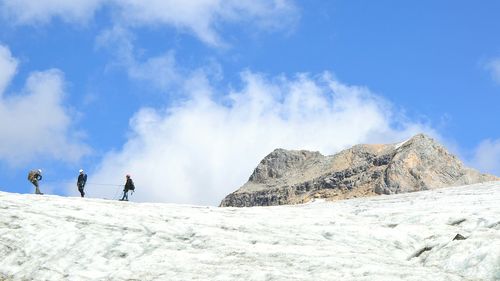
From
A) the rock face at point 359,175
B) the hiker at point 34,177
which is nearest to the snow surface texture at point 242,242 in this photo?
the hiker at point 34,177

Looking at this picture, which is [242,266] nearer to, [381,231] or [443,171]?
[381,231]

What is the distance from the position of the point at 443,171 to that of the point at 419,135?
862 cm

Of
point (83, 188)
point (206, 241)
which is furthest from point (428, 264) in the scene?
point (83, 188)

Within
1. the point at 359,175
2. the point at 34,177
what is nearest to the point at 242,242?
the point at 34,177

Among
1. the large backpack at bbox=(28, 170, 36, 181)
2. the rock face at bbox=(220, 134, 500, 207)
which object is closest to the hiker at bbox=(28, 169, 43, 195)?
the large backpack at bbox=(28, 170, 36, 181)

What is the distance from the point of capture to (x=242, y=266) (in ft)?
87.8

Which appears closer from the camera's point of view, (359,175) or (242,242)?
(242,242)

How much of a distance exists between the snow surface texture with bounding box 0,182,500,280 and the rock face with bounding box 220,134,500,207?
61.4m

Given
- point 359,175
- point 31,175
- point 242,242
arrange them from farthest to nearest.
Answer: point 359,175
point 31,175
point 242,242

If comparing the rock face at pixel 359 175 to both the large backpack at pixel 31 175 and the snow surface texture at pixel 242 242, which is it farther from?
the snow surface texture at pixel 242 242

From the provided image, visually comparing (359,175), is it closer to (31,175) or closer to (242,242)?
(31,175)

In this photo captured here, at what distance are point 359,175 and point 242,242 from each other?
7525 cm

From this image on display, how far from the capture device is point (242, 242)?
98.2 feet

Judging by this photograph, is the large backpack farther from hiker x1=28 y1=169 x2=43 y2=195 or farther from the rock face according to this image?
the rock face
